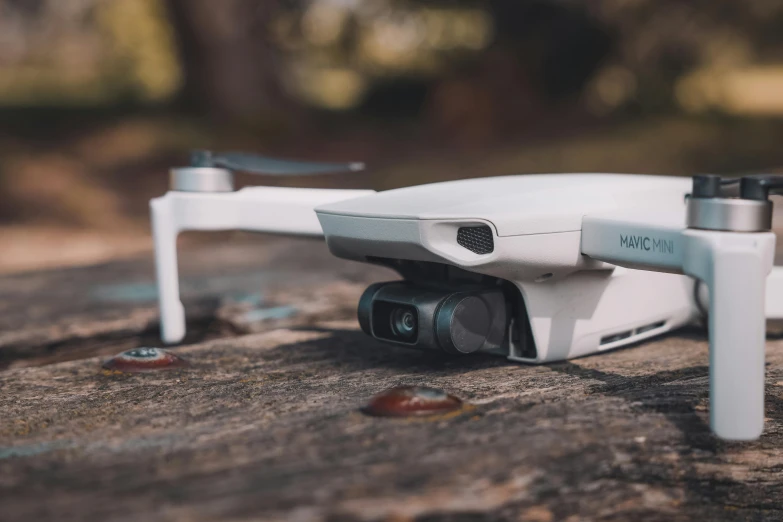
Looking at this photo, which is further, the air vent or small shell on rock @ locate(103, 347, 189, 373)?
small shell on rock @ locate(103, 347, 189, 373)

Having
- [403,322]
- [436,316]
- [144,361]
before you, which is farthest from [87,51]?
[436,316]

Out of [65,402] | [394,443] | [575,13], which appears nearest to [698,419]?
[394,443]

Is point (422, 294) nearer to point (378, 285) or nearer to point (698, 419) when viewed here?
point (378, 285)

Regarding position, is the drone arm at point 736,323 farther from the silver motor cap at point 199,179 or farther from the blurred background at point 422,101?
the blurred background at point 422,101

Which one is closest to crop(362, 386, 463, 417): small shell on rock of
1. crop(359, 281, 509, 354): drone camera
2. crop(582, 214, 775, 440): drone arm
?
crop(359, 281, 509, 354): drone camera

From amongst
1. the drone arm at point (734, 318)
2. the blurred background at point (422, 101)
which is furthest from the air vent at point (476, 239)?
the blurred background at point (422, 101)

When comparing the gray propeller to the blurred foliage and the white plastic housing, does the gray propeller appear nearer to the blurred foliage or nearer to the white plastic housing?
the white plastic housing
